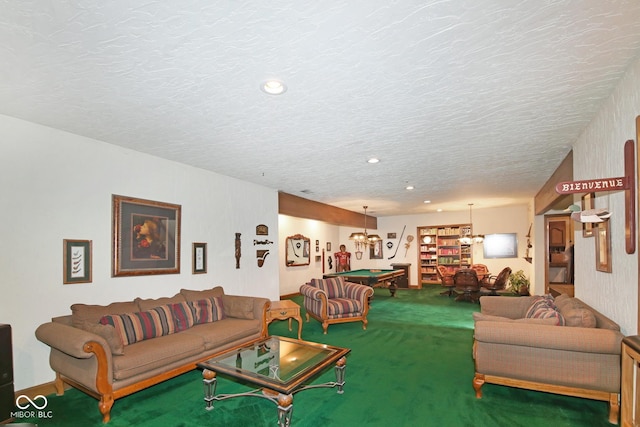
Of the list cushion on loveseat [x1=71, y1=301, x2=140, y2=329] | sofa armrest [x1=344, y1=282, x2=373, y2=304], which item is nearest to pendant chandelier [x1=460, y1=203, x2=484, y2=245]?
sofa armrest [x1=344, y1=282, x2=373, y2=304]

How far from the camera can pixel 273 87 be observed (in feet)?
8.10

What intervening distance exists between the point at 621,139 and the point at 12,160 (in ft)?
16.9

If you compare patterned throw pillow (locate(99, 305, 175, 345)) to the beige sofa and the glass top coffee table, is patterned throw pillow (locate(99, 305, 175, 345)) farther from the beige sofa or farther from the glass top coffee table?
the beige sofa

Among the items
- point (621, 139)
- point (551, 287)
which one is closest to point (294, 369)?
point (621, 139)

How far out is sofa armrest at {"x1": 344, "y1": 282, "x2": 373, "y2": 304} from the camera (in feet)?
19.6

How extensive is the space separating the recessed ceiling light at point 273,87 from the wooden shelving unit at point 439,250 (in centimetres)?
1000

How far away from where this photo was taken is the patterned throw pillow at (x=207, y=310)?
423 centimetres

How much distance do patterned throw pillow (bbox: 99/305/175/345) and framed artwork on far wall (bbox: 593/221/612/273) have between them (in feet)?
14.3

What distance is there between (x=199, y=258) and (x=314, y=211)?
3546mm

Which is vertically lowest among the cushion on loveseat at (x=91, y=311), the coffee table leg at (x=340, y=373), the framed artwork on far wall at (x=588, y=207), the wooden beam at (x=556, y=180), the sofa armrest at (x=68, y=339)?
the coffee table leg at (x=340, y=373)

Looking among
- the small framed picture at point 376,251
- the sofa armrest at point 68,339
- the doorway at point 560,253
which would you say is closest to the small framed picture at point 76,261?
the sofa armrest at point 68,339

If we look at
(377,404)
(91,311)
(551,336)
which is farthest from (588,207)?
(91,311)

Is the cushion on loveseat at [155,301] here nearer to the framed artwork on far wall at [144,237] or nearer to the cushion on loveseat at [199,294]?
the cushion on loveseat at [199,294]

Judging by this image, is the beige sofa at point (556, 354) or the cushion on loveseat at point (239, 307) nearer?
the beige sofa at point (556, 354)
